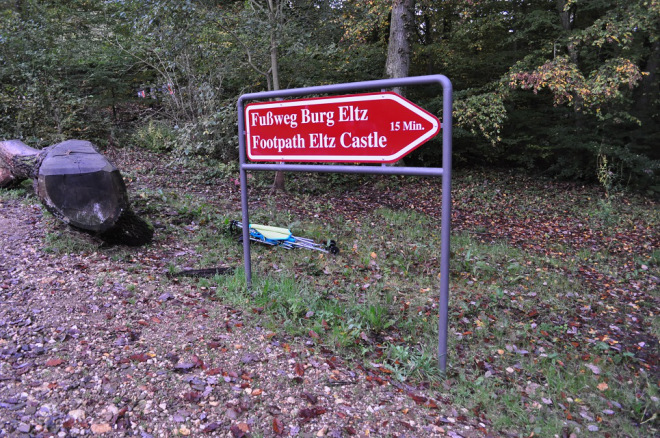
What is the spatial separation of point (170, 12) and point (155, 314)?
19.8ft

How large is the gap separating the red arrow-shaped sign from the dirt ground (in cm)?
150

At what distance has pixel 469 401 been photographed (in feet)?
9.53

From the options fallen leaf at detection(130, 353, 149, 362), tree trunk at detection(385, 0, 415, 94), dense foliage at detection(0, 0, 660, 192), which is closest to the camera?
fallen leaf at detection(130, 353, 149, 362)

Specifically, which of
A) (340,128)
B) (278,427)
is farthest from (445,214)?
(278,427)

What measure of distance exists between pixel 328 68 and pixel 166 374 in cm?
970

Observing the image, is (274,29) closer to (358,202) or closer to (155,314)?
(358,202)

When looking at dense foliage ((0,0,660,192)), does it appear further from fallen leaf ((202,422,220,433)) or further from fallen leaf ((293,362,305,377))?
fallen leaf ((202,422,220,433))

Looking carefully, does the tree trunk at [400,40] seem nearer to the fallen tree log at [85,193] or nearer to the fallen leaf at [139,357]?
the fallen tree log at [85,193]

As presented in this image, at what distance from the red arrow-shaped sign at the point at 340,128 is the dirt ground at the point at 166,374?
150 centimetres

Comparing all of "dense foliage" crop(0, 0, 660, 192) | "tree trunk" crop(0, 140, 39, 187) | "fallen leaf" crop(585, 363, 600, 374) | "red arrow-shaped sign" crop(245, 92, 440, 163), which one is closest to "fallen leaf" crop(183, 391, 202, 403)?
"red arrow-shaped sign" crop(245, 92, 440, 163)

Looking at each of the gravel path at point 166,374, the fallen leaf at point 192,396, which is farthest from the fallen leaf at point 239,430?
the fallen leaf at point 192,396

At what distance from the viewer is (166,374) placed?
274 cm

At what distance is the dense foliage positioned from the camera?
27.6 ft

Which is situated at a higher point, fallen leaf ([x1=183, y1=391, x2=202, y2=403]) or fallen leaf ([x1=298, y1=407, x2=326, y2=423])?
fallen leaf ([x1=183, y1=391, x2=202, y2=403])
